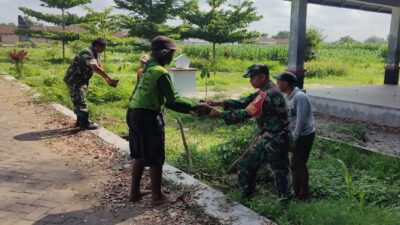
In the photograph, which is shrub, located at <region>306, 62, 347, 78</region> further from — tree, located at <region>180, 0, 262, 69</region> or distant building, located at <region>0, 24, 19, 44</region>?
distant building, located at <region>0, 24, 19, 44</region>

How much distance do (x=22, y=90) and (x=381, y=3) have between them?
39.8ft

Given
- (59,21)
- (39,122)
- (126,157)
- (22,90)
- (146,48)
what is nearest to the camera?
(126,157)

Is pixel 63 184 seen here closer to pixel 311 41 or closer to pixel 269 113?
pixel 269 113

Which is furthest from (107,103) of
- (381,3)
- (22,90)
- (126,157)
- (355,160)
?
(381,3)

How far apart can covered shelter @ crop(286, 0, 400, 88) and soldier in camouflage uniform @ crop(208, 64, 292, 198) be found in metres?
7.66

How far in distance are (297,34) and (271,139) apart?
306 inches

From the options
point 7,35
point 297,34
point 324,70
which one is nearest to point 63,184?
point 297,34

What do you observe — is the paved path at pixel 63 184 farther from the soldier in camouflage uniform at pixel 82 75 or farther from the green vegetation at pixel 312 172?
the green vegetation at pixel 312 172

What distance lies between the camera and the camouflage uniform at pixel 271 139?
374cm

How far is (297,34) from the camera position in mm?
10945

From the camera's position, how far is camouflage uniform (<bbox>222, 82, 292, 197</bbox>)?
3.74 meters

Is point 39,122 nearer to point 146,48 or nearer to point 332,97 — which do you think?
point 332,97

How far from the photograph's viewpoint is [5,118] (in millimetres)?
8445

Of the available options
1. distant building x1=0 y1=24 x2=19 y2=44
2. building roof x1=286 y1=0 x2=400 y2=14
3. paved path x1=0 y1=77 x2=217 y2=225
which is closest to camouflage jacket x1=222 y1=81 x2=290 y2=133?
paved path x1=0 y1=77 x2=217 y2=225
